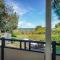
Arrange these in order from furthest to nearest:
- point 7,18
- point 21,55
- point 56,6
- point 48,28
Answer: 1. point 7,18
2. point 21,55
3. point 56,6
4. point 48,28

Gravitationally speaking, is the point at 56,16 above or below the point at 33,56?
above

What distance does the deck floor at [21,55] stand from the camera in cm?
466

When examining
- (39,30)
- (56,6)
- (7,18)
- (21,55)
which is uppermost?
(56,6)

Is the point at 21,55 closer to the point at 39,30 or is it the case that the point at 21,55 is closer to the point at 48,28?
the point at 39,30

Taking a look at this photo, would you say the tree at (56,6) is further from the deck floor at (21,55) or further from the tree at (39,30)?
the deck floor at (21,55)

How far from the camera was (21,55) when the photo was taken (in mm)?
5023

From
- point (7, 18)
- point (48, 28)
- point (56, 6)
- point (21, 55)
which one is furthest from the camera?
point (7, 18)

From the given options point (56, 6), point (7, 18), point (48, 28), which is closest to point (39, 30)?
point (56, 6)

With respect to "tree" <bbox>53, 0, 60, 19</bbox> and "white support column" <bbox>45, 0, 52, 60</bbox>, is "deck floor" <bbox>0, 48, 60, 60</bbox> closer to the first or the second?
"tree" <bbox>53, 0, 60, 19</bbox>

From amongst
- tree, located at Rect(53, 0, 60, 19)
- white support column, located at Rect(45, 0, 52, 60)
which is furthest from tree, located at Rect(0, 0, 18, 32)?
white support column, located at Rect(45, 0, 52, 60)

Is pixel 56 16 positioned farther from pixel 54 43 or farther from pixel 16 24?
pixel 16 24

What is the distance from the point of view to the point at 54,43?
13.9 feet

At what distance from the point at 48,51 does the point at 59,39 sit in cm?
149

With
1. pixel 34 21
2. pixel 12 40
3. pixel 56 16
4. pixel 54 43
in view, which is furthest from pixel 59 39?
pixel 12 40
